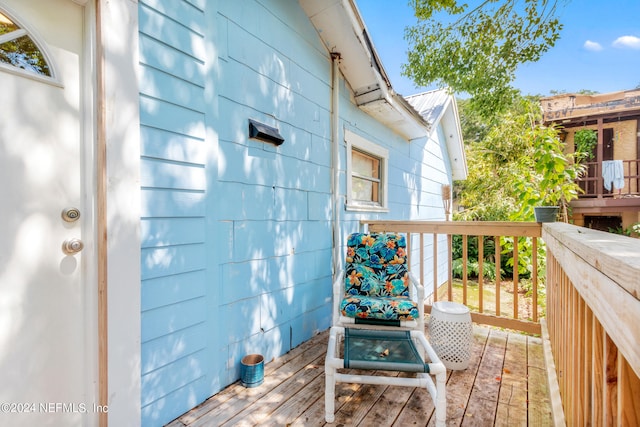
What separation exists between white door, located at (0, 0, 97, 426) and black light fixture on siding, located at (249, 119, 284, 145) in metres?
1.05

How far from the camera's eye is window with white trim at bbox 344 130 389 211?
3.79 m

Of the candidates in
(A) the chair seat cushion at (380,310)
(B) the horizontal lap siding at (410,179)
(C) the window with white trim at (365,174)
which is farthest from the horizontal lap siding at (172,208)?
(C) the window with white trim at (365,174)

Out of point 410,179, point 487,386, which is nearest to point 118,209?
point 487,386

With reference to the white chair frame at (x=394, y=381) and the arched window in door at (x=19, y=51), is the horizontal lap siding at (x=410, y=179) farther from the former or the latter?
the arched window in door at (x=19, y=51)

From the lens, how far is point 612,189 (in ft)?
28.2

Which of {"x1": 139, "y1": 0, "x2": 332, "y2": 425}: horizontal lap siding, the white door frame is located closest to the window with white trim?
{"x1": 139, "y1": 0, "x2": 332, "y2": 425}: horizontal lap siding

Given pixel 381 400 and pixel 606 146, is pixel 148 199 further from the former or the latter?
pixel 606 146

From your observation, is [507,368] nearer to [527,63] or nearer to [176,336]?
[176,336]

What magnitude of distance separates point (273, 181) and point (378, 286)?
138 centimetres

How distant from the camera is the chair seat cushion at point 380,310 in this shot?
233cm

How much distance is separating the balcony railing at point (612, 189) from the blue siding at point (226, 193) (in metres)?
9.01

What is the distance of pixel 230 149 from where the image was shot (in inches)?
86.6

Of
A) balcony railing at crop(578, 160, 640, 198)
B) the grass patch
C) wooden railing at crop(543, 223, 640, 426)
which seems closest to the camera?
wooden railing at crop(543, 223, 640, 426)

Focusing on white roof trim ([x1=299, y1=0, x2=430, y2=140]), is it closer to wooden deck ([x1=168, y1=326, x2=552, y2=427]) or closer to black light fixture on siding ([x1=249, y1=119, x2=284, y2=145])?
black light fixture on siding ([x1=249, y1=119, x2=284, y2=145])
